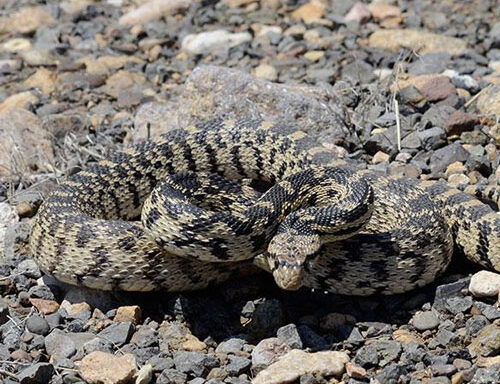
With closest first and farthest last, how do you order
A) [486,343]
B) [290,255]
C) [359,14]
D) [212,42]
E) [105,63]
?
[486,343] < [290,255] < [105,63] < [212,42] < [359,14]

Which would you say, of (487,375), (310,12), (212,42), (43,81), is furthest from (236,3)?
(487,375)

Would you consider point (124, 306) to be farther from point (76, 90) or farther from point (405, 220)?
point (76, 90)

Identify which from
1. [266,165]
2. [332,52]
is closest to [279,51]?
[332,52]

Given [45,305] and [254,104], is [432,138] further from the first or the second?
[45,305]

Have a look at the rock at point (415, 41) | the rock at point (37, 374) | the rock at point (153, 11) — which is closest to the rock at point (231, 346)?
the rock at point (37, 374)

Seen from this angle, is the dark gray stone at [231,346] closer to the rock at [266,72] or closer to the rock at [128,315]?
the rock at [128,315]

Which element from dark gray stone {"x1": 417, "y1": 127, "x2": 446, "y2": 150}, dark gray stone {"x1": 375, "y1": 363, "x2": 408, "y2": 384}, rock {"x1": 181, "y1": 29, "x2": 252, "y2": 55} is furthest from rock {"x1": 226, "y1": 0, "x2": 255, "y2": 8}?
dark gray stone {"x1": 375, "y1": 363, "x2": 408, "y2": 384}

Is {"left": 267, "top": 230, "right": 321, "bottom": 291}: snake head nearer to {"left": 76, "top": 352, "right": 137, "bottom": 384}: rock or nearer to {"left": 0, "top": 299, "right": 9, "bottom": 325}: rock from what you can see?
{"left": 76, "top": 352, "right": 137, "bottom": 384}: rock
